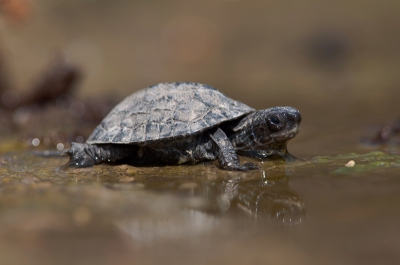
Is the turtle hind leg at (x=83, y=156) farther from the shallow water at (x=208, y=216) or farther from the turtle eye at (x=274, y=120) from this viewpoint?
the turtle eye at (x=274, y=120)

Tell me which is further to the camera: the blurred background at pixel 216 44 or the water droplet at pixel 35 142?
the blurred background at pixel 216 44

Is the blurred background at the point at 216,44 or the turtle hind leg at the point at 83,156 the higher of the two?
the blurred background at the point at 216,44

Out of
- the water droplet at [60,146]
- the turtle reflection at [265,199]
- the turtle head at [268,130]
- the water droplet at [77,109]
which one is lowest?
the water droplet at [60,146]

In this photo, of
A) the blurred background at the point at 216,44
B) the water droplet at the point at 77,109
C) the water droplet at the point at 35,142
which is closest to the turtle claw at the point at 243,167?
the water droplet at the point at 35,142

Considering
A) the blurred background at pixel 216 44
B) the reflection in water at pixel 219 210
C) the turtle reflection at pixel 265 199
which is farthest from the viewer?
the blurred background at pixel 216 44

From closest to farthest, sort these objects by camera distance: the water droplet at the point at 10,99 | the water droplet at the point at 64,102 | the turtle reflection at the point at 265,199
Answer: the turtle reflection at the point at 265,199 → the water droplet at the point at 64,102 → the water droplet at the point at 10,99

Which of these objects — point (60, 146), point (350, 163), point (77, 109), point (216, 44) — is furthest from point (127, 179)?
point (216, 44)

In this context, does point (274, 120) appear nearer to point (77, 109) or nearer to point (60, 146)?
point (60, 146)
